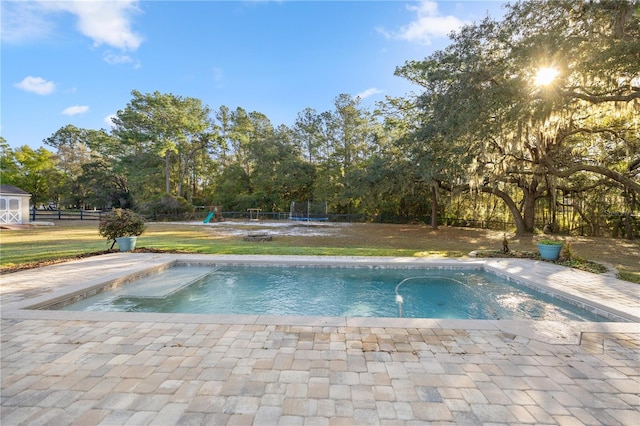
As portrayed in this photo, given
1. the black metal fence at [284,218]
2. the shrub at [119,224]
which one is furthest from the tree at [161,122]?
the shrub at [119,224]

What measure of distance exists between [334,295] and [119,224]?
22.5 ft

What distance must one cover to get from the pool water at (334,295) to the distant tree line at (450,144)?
5.32 meters

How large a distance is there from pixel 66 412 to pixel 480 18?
1357 cm

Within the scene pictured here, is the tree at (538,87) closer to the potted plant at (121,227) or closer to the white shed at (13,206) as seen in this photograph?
the potted plant at (121,227)

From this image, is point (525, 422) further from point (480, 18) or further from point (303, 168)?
point (303, 168)

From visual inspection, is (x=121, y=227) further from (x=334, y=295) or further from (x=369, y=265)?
(x=369, y=265)

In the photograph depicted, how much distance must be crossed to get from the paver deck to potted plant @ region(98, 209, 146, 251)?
4.84 m

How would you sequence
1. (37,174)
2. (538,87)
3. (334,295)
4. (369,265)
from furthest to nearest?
(37,174) < (538,87) < (369,265) < (334,295)

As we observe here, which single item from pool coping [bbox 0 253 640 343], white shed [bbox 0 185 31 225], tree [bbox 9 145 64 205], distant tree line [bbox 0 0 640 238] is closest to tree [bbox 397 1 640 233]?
distant tree line [bbox 0 0 640 238]

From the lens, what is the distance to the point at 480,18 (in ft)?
32.6

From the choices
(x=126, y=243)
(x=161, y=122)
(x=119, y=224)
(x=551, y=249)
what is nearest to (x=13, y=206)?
(x=161, y=122)

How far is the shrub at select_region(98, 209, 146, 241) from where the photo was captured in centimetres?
827

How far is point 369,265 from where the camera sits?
22.9 ft

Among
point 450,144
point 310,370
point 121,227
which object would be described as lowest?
point 310,370
